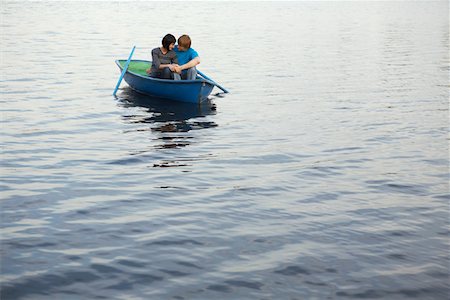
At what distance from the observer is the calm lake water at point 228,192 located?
21.8 ft

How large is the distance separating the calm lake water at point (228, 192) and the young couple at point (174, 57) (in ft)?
3.12

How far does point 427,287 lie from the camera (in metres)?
6.48

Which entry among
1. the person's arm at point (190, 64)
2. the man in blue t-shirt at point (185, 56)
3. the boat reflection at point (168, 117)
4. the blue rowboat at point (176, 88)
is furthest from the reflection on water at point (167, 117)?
the person's arm at point (190, 64)

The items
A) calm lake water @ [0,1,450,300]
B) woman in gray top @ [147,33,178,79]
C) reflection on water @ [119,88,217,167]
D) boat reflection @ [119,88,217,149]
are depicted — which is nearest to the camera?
calm lake water @ [0,1,450,300]

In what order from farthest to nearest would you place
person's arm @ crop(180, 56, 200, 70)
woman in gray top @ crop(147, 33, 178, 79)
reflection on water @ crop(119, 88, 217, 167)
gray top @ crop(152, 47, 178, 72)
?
gray top @ crop(152, 47, 178, 72) < woman in gray top @ crop(147, 33, 178, 79) < person's arm @ crop(180, 56, 200, 70) < reflection on water @ crop(119, 88, 217, 167)

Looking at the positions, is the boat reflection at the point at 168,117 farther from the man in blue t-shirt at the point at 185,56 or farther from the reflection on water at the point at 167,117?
the man in blue t-shirt at the point at 185,56

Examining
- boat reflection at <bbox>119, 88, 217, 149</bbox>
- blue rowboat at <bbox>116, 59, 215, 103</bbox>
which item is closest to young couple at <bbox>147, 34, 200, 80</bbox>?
blue rowboat at <bbox>116, 59, 215, 103</bbox>

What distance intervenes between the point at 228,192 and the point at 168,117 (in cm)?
649

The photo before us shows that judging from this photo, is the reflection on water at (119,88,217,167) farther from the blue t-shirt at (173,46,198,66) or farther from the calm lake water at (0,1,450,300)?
the blue t-shirt at (173,46,198,66)

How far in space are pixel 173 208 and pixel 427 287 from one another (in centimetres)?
345

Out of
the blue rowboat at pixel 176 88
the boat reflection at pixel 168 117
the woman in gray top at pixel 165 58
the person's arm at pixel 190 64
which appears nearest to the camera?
the boat reflection at pixel 168 117

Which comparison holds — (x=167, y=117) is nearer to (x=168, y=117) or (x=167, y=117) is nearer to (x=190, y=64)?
(x=168, y=117)

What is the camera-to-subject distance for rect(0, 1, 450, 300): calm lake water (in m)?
6.64

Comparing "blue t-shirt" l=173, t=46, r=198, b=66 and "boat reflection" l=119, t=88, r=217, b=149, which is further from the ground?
"blue t-shirt" l=173, t=46, r=198, b=66
